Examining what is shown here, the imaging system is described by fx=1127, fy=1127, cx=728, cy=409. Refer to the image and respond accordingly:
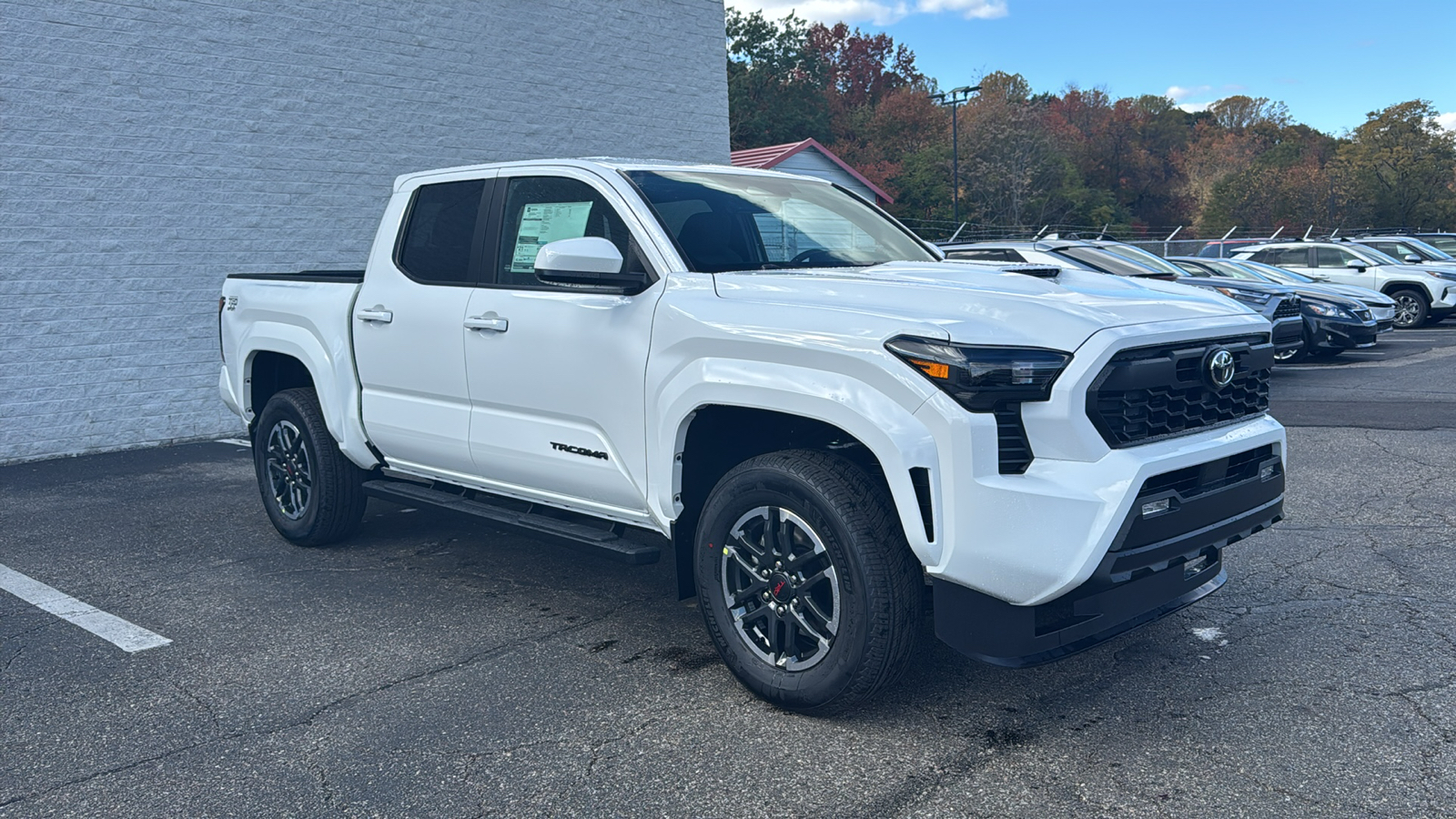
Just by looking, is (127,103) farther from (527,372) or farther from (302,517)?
(527,372)

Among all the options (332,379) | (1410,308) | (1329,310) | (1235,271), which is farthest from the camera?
(1410,308)

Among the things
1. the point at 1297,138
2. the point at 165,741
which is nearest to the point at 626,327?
the point at 165,741

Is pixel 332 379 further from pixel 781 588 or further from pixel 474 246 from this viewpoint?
pixel 781 588

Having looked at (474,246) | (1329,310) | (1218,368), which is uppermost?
(474,246)

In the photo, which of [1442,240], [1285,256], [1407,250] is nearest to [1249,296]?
[1285,256]

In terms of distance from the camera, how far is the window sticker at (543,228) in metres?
4.72

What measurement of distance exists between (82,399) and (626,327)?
25.6 feet

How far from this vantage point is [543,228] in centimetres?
486

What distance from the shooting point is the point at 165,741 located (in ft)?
12.1

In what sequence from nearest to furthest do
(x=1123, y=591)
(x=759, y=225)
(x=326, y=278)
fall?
(x=1123, y=591), (x=759, y=225), (x=326, y=278)

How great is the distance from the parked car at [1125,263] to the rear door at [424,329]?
5.81 meters

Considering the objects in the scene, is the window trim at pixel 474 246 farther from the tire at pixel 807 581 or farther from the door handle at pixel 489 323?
the tire at pixel 807 581

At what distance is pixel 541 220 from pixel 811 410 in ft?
6.18


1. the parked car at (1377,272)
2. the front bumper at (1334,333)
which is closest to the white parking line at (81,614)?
the front bumper at (1334,333)
